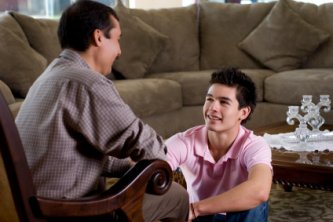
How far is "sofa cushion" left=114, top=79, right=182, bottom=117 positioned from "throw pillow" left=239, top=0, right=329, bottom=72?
0.91 metres

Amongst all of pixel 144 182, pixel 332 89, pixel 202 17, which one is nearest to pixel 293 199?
pixel 332 89

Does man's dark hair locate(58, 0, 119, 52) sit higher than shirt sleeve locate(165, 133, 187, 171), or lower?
higher

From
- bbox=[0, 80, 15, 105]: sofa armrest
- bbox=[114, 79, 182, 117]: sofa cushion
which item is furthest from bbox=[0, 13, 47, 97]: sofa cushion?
bbox=[114, 79, 182, 117]: sofa cushion

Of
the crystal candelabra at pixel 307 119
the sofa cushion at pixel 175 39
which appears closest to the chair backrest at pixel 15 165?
the crystal candelabra at pixel 307 119

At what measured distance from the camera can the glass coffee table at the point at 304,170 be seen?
225 cm

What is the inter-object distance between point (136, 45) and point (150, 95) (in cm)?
Answer: 72

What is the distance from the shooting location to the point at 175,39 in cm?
493

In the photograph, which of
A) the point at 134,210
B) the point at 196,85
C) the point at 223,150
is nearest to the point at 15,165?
the point at 134,210

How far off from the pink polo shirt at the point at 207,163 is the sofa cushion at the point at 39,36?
2211 mm

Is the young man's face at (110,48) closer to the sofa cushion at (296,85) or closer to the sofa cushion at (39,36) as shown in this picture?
the sofa cushion at (39,36)

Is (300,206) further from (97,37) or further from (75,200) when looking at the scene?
(75,200)

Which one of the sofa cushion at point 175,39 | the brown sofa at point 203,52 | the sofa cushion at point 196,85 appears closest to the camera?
the brown sofa at point 203,52

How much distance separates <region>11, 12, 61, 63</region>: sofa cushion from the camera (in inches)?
155

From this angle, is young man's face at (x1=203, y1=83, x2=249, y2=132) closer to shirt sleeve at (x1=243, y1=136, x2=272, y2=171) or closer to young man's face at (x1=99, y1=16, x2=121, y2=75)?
shirt sleeve at (x1=243, y1=136, x2=272, y2=171)
